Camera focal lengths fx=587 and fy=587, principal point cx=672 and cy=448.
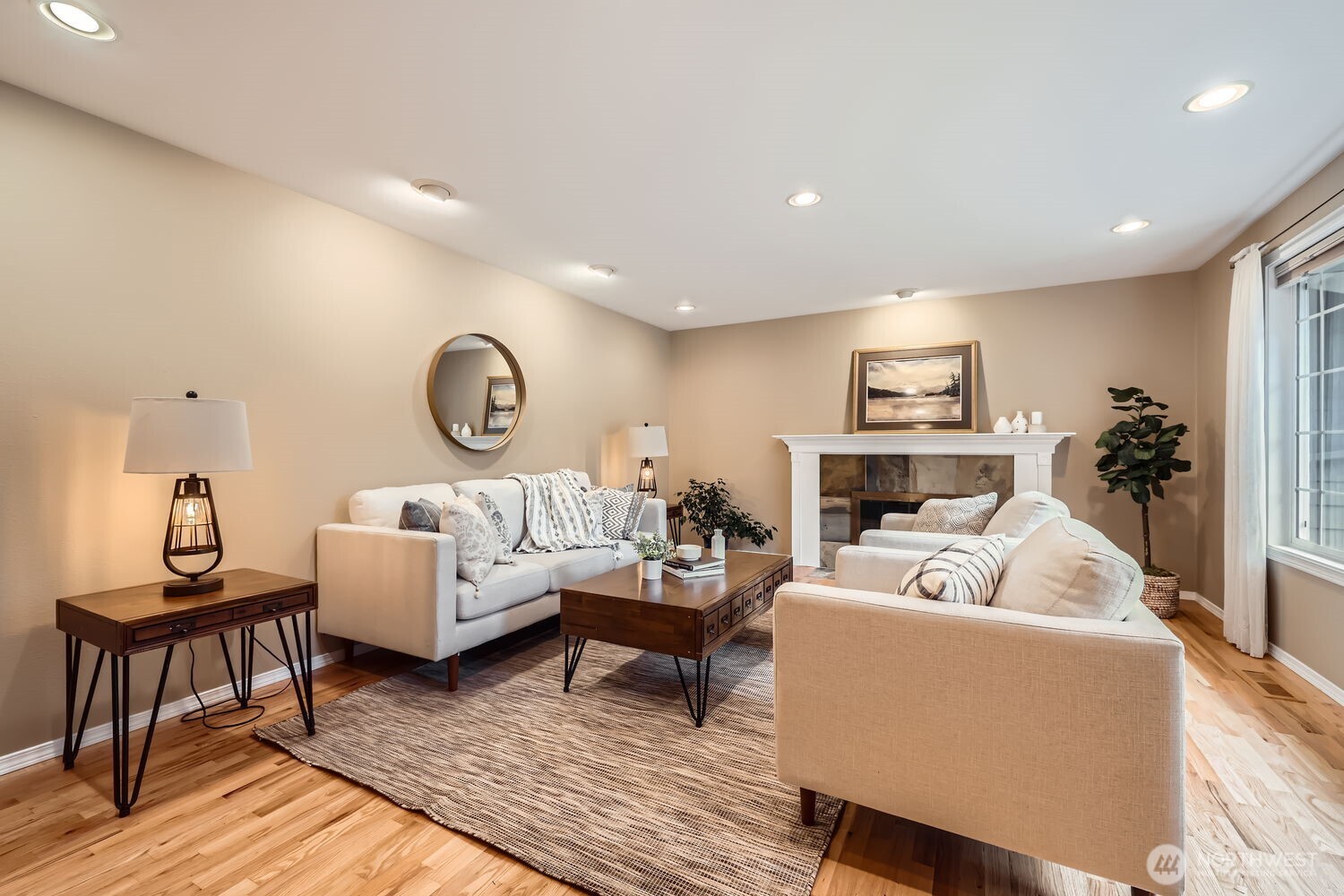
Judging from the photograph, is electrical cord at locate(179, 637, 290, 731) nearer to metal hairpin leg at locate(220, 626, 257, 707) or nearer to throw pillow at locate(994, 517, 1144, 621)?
metal hairpin leg at locate(220, 626, 257, 707)

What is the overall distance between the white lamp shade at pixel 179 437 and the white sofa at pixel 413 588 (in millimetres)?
Answer: 790

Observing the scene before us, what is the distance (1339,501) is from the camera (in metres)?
2.80

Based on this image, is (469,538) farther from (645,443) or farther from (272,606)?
(645,443)

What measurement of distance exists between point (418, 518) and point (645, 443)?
2440mm

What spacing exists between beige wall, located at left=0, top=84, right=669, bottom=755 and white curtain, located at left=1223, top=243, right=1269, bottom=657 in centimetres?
460

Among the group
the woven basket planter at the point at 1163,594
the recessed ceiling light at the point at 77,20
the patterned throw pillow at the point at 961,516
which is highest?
the recessed ceiling light at the point at 77,20

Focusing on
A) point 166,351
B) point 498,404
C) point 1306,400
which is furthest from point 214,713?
point 1306,400

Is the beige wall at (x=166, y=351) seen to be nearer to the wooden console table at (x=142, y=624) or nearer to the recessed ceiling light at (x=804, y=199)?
the wooden console table at (x=142, y=624)

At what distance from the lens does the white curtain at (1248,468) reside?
10.3 ft

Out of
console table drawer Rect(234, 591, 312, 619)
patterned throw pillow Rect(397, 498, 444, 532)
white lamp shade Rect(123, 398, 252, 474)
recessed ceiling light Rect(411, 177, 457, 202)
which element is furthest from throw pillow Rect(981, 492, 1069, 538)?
white lamp shade Rect(123, 398, 252, 474)

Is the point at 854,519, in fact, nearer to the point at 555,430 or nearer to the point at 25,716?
the point at 555,430

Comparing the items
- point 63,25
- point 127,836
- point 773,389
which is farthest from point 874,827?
point 773,389

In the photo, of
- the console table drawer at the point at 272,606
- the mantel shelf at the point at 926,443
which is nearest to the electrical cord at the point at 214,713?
the console table drawer at the point at 272,606

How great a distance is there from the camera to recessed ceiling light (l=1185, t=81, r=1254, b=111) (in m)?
2.06
